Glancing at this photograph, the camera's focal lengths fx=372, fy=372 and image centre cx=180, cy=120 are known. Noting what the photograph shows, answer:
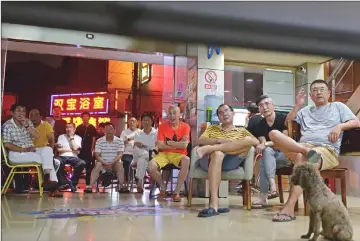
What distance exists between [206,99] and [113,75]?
8411mm

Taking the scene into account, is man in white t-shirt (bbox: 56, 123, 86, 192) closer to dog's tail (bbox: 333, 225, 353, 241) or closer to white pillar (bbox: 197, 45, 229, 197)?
white pillar (bbox: 197, 45, 229, 197)

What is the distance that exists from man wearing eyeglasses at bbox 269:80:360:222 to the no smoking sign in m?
1.95

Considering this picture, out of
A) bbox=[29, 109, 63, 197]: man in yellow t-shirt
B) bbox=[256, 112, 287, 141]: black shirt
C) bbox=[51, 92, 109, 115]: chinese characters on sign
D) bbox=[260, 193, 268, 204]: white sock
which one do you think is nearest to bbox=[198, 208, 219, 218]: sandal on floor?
bbox=[260, 193, 268, 204]: white sock

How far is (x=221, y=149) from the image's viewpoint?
300cm

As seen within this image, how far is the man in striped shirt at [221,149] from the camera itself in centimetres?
292

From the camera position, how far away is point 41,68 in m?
12.0

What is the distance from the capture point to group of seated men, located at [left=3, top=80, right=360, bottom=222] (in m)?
2.65

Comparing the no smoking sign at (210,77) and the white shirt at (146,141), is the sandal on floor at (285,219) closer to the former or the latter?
the no smoking sign at (210,77)

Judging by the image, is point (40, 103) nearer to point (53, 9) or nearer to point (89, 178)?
point (89, 178)

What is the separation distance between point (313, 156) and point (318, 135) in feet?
1.33

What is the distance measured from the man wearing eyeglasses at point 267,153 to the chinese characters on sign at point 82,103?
8559 mm

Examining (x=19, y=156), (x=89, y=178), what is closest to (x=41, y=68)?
(x=89, y=178)

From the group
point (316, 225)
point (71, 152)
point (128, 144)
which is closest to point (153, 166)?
point (128, 144)

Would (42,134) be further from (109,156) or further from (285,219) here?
(285,219)
